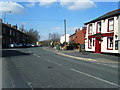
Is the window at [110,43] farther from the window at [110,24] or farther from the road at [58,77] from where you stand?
the road at [58,77]

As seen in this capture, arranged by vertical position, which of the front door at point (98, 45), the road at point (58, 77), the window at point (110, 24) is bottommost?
the road at point (58, 77)

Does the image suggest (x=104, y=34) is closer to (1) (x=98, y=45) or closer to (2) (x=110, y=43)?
(2) (x=110, y=43)

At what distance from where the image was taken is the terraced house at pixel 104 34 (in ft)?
70.2

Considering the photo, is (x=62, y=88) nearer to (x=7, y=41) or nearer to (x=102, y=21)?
(x=102, y=21)

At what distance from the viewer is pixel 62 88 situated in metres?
5.94

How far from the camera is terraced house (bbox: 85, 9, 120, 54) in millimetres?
21391

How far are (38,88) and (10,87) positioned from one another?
48.8 inches

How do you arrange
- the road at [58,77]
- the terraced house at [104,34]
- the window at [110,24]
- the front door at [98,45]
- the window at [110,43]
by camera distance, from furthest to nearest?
the front door at [98,45]
the window at [110,43]
the window at [110,24]
the terraced house at [104,34]
the road at [58,77]

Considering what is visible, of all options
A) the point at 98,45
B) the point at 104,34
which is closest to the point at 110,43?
the point at 104,34

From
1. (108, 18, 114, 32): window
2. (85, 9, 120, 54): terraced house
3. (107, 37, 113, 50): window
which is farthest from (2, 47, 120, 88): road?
(108, 18, 114, 32): window

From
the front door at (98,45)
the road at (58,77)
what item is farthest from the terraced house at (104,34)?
the road at (58,77)

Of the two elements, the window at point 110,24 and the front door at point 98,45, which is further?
the front door at point 98,45

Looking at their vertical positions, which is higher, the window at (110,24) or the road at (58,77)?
the window at (110,24)

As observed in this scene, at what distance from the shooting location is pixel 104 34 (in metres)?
23.9
